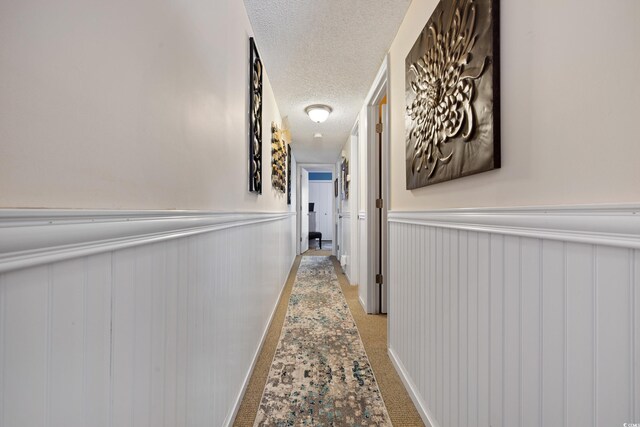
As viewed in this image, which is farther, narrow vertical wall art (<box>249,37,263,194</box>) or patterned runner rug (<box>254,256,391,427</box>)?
narrow vertical wall art (<box>249,37,263,194</box>)

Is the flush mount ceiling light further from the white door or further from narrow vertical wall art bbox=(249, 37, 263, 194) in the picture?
the white door

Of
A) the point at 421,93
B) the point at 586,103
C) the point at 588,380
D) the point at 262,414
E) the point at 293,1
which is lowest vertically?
the point at 262,414

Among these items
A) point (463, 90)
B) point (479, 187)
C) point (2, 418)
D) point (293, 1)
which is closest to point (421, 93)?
point (463, 90)

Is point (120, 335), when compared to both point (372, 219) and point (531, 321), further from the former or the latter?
point (372, 219)

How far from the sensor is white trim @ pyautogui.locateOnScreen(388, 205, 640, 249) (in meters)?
0.49

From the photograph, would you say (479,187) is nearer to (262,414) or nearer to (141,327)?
(141,327)

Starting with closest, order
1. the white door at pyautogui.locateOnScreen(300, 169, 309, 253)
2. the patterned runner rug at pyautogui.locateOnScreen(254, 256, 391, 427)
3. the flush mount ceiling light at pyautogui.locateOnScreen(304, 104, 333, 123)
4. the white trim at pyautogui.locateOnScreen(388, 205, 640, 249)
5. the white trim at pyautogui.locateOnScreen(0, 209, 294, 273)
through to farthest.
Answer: the white trim at pyautogui.locateOnScreen(0, 209, 294, 273)
the white trim at pyautogui.locateOnScreen(388, 205, 640, 249)
the patterned runner rug at pyautogui.locateOnScreen(254, 256, 391, 427)
the flush mount ceiling light at pyautogui.locateOnScreen(304, 104, 333, 123)
the white door at pyautogui.locateOnScreen(300, 169, 309, 253)

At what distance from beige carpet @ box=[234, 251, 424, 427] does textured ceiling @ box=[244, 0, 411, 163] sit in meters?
2.16

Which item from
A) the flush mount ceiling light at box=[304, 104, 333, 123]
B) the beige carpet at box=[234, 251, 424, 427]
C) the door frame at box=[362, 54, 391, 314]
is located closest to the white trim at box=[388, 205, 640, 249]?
the beige carpet at box=[234, 251, 424, 427]

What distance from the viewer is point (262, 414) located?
1.37m

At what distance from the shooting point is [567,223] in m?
0.60

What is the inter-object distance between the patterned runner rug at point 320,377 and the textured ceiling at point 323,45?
7.06 feet

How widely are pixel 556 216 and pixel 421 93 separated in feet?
3.18

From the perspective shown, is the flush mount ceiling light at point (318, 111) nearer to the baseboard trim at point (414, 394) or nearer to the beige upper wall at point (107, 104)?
the beige upper wall at point (107, 104)
